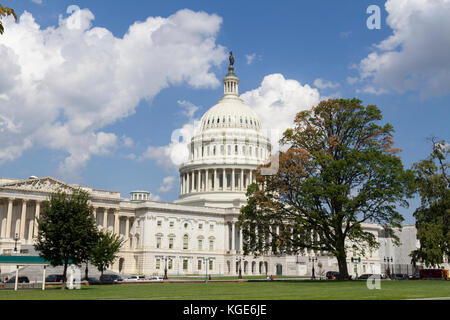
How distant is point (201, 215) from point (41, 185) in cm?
3534

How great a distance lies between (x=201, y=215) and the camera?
119562mm

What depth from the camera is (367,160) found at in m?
55.6

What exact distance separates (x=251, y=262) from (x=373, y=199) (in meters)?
68.1

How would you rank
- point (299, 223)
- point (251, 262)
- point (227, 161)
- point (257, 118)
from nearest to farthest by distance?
point (299, 223) < point (251, 262) < point (227, 161) < point (257, 118)

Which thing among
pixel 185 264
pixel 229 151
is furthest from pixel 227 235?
pixel 229 151

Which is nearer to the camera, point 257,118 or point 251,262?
point 251,262

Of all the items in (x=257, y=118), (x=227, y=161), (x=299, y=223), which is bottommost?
(x=299, y=223)

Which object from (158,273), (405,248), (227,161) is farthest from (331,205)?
(405,248)

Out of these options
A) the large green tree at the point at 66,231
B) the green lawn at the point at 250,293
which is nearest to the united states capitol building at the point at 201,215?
the large green tree at the point at 66,231

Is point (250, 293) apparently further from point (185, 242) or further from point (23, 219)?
point (185, 242)

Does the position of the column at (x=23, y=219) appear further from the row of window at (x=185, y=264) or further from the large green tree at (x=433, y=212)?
the large green tree at (x=433, y=212)

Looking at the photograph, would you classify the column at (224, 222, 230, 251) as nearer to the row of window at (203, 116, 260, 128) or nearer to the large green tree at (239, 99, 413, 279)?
the row of window at (203, 116, 260, 128)

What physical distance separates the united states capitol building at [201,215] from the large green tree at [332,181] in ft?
82.7
